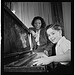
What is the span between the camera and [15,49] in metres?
1.91

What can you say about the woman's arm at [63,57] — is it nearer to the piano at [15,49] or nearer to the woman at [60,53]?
the woman at [60,53]

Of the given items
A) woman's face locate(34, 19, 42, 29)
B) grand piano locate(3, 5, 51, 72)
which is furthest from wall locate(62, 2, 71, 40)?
grand piano locate(3, 5, 51, 72)

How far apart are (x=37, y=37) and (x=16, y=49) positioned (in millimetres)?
327

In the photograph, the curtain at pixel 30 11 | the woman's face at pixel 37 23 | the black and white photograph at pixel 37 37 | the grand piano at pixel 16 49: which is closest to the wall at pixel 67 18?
the black and white photograph at pixel 37 37

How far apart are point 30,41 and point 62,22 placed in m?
0.51

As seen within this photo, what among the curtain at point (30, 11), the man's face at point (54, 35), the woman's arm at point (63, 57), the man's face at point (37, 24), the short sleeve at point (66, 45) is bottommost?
the woman's arm at point (63, 57)

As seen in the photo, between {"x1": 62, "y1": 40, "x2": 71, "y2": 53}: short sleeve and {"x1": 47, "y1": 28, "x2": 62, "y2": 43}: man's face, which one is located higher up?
{"x1": 47, "y1": 28, "x2": 62, "y2": 43}: man's face

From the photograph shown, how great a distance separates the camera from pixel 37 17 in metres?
1.94

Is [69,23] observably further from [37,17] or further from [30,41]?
[30,41]

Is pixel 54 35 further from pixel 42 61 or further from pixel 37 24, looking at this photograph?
pixel 42 61

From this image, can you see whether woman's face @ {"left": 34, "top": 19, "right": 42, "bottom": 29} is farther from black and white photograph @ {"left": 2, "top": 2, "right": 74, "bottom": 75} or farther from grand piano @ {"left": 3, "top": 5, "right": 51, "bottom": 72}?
Answer: grand piano @ {"left": 3, "top": 5, "right": 51, "bottom": 72}

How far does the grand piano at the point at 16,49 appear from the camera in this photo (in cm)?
189

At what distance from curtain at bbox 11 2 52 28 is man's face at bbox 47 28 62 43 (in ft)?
0.41

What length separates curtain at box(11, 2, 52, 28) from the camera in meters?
1.94
